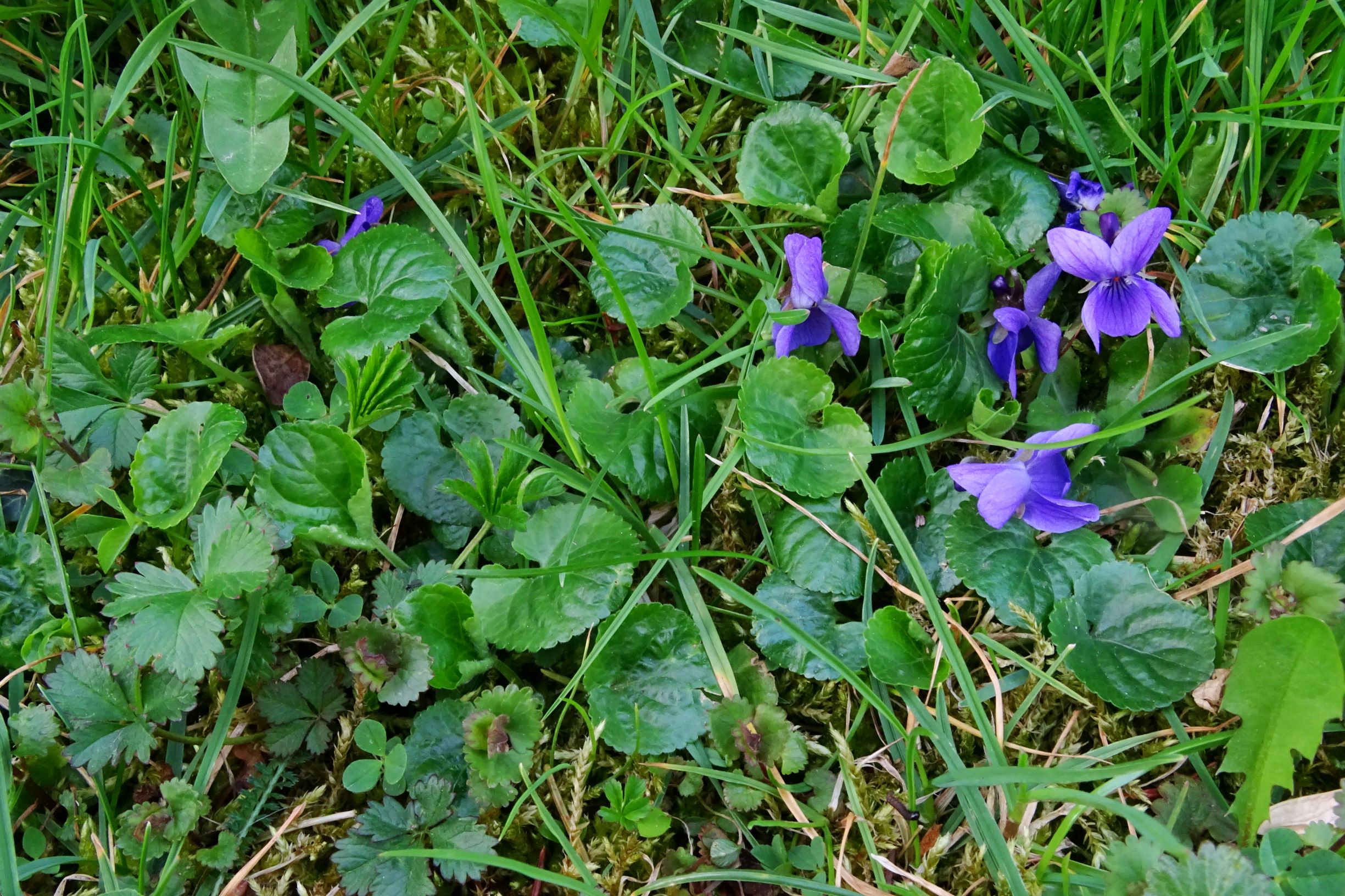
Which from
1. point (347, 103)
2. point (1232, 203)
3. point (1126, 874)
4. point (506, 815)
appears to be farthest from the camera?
point (347, 103)

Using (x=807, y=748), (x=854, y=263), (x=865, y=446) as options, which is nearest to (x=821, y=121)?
(x=854, y=263)

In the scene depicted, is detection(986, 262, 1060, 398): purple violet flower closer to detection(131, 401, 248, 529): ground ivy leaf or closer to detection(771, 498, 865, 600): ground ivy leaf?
detection(771, 498, 865, 600): ground ivy leaf

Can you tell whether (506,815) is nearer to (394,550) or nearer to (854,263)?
(394,550)

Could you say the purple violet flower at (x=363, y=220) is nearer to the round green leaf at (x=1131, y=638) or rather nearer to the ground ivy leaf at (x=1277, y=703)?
the round green leaf at (x=1131, y=638)

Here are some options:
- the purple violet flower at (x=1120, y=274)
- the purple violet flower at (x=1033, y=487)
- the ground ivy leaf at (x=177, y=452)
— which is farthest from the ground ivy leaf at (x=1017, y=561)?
the ground ivy leaf at (x=177, y=452)

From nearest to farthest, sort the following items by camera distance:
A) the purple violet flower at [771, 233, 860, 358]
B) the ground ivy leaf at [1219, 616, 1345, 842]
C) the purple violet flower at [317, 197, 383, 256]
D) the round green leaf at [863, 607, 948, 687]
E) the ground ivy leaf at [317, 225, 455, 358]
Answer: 1. the ground ivy leaf at [1219, 616, 1345, 842]
2. the round green leaf at [863, 607, 948, 687]
3. the purple violet flower at [771, 233, 860, 358]
4. the ground ivy leaf at [317, 225, 455, 358]
5. the purple violet flower at [317, 197, 383, 256]

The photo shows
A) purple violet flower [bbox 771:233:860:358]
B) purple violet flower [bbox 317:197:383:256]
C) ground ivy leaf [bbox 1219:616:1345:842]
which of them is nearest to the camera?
ground ivy leaf [bbox 1219:616:1345:842]

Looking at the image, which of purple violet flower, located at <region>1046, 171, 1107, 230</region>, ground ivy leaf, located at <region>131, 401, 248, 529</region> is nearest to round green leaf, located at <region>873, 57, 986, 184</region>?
purple violet flower, located at <region>1046, 171, 1107, 230</region>
